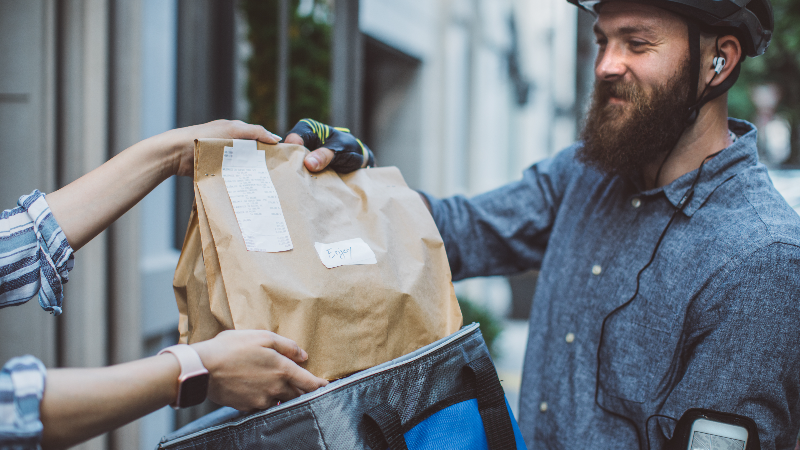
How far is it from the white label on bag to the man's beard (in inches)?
27.6

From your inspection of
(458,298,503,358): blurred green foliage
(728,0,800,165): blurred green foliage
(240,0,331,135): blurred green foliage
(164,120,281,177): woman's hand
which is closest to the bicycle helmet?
(164,120,281,177): woman's hand

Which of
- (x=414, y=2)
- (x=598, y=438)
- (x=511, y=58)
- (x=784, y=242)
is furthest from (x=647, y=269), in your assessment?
(x=511, y=58)

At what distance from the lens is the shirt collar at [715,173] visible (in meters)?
1.25

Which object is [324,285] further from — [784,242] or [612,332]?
[784,242]

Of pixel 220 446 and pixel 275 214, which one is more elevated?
pixel 275 214

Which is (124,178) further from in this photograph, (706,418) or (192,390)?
(706,418)

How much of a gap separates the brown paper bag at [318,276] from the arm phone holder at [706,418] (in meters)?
0.47

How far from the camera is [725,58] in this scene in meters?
1.32

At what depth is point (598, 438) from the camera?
4.16 ft

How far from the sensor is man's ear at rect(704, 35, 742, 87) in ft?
4.29

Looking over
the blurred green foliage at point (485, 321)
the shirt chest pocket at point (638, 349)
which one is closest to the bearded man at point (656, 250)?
the shirt chest pocket at point (638, 349)

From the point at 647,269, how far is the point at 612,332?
0.55ft

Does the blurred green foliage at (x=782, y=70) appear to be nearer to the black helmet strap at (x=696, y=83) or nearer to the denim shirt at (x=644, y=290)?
the black helmet strap at (x=696, y=83)

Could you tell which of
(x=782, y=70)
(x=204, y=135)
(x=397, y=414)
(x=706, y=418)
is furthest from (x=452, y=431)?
(x=782, y=70)
